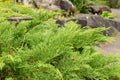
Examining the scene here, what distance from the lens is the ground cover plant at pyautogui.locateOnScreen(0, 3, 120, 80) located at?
3.16 metres

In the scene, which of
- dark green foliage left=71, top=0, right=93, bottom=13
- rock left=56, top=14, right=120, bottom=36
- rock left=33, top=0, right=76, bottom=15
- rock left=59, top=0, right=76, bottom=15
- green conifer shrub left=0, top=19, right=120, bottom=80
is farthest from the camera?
dark green foliage left=71, top=0, right=93, bottom=13

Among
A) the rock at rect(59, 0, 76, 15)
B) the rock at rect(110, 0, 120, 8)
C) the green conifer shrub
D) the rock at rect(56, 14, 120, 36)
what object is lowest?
Result: the rock at rect(110, 0, 120, 8)

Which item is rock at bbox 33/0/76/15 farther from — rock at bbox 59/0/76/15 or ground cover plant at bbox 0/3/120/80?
ground cover plant at bbox 0/3/120/80

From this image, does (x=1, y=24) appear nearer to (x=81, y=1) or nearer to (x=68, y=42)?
(x=68, y=42)

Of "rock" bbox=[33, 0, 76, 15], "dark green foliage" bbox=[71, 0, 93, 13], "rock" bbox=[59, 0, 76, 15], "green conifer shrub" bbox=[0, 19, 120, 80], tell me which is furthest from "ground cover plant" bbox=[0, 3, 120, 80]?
"dark green foliage" bbox=[71, 0, 93, 13]

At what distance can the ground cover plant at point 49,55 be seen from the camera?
3164 millimetres

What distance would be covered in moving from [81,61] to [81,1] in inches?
519

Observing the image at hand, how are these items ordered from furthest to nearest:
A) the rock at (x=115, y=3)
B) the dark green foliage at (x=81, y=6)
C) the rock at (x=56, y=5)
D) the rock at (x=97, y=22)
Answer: the rock at (x=115, y=3) → the dark green foliage at (x=81, y=6) → the rock at (x=56, y=5) → the rock at (x=97, y=22)

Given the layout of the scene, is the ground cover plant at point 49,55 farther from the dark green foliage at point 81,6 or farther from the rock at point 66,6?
the dark green foliage at point 81,6

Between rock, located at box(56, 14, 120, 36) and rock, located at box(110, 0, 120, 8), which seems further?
rock, located at box(110, 0, 120, 8)

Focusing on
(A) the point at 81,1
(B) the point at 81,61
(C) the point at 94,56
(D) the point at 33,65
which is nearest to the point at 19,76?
(D) the point at 33,65

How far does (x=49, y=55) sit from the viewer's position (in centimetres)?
317

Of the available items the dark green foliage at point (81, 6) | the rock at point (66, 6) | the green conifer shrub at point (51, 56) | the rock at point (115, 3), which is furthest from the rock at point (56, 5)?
the green conifer shrub at point (51, 56)

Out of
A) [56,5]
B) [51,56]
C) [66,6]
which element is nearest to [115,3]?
[66,6]
